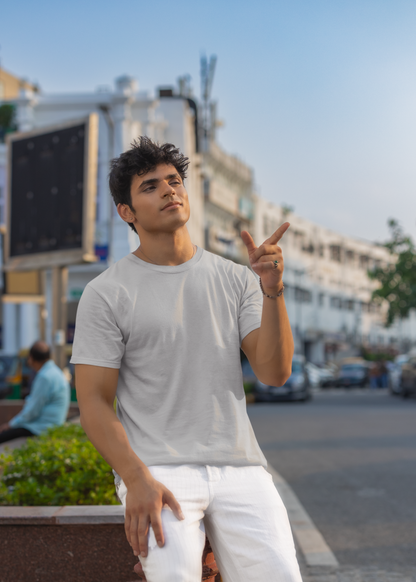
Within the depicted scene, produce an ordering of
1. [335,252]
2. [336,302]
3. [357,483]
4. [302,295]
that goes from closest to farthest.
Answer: [357,483] → [302,295] → [336,302] → [335,252]

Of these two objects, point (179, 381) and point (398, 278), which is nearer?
point (179, 381)

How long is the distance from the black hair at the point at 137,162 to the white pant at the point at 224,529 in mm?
931

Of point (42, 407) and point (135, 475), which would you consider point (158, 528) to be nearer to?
point (135, 475)

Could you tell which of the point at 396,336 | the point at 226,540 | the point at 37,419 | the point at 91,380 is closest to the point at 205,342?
the point at 91,380

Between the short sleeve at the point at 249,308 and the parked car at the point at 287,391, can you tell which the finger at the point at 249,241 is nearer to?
the short sleeve at the point at 249,308

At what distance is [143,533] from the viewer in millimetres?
2188

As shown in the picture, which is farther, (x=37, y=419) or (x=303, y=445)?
(x=303, y=445)

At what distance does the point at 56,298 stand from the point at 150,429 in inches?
417

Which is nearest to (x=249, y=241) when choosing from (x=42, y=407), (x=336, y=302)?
(x=42, y=407)

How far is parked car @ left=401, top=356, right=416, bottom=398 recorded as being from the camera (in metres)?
29.4

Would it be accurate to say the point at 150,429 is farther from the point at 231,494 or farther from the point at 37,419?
the point at 37,419

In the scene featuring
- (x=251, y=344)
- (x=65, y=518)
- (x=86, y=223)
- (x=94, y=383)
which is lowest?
(x=65, y=518)

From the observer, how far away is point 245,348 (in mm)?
2582

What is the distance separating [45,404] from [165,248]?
5570 millimetres
